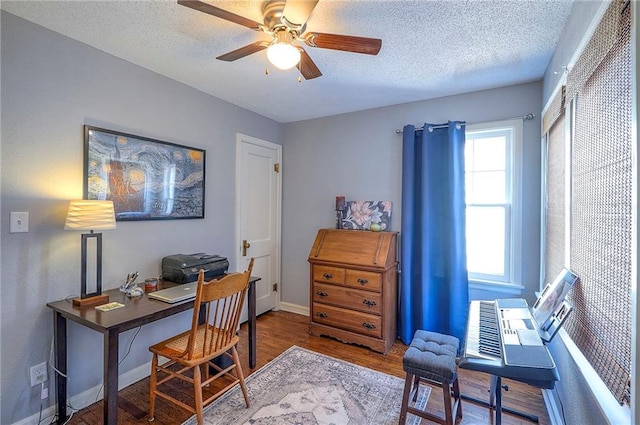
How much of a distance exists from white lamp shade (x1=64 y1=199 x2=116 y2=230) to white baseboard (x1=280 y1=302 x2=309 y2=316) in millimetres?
2450

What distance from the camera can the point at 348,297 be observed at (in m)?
2.87

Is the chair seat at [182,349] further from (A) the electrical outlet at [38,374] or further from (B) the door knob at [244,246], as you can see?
(B) the door knob at [244,246]

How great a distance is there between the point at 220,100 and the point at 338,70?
4.40 ft

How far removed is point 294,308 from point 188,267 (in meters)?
1.82

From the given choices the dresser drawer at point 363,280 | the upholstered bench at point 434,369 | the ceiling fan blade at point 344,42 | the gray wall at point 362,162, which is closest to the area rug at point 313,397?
the upholstered bench at point 434,369

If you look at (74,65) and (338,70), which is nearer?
(74,65)

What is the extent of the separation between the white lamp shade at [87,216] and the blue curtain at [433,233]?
251 cm

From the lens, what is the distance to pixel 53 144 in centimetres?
184

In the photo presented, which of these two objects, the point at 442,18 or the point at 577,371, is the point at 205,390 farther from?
the point at 442,18

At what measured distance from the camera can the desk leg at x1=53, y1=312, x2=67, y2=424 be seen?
5.89ft

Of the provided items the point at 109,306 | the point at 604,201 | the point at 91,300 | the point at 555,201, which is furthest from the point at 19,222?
the point at 555,201

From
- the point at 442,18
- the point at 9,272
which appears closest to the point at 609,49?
the point at 442,18

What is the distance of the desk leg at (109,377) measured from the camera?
4.93 feet

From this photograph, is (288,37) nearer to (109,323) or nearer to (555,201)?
A: (109,323)
